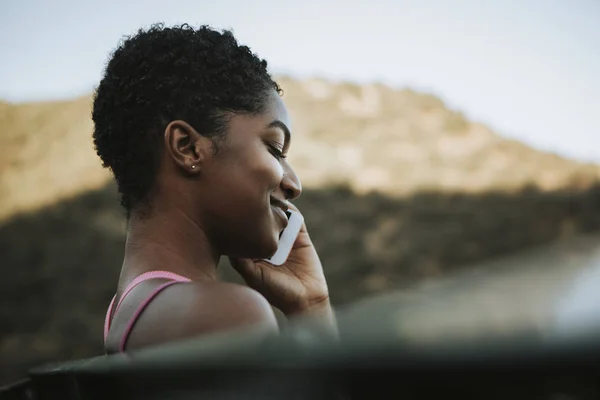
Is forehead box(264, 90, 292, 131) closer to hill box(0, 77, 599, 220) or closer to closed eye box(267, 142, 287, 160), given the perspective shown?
closed eye box(267, 142, 287, 160)

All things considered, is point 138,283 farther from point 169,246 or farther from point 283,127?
point 283,127

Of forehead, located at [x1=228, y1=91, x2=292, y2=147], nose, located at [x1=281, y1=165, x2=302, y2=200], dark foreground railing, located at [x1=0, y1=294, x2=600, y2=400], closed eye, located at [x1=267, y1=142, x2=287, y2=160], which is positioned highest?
forehead, located at [x1=228, y1=91, x2=292, y2=147]

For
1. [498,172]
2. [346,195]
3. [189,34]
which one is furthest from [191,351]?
[498,172]

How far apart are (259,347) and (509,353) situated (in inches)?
7.5

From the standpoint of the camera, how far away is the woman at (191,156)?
939mm

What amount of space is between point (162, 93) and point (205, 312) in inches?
15.7

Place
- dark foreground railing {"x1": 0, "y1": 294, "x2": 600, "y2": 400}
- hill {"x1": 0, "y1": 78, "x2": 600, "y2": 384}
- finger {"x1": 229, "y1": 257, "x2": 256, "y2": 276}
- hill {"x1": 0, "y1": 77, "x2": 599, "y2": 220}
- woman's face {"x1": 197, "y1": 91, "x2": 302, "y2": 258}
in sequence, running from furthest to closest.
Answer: hill {"x1": 0, "y1": 77, "x2": 599, "y2": 220}, hill {"x1": 0, "y1": 78, "x2": 600, "y2": 384}, finger {"x1": 229, "y1": 257, "x2": 256, "y2": 276}, woman's face {"x1": 197, "y1": 91, "x2": 302, "y2": 258}, dark foreground railing {"x1": 0, "y1": 294, "x2": 600, "y2": 400}

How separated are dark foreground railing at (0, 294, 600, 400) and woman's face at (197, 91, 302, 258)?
368 millimetres

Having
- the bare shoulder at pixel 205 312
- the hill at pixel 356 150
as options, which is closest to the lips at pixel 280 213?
the bare shoulder at pixel 205 312

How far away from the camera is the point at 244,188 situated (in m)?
0.93

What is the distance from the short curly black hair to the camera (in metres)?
0.96

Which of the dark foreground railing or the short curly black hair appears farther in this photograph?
the short curly black hair

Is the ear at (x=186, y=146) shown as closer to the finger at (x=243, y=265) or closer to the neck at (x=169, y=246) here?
the neck at (x=169, y=246)

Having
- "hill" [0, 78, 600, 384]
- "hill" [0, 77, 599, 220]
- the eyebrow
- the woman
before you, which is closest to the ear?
the woman
